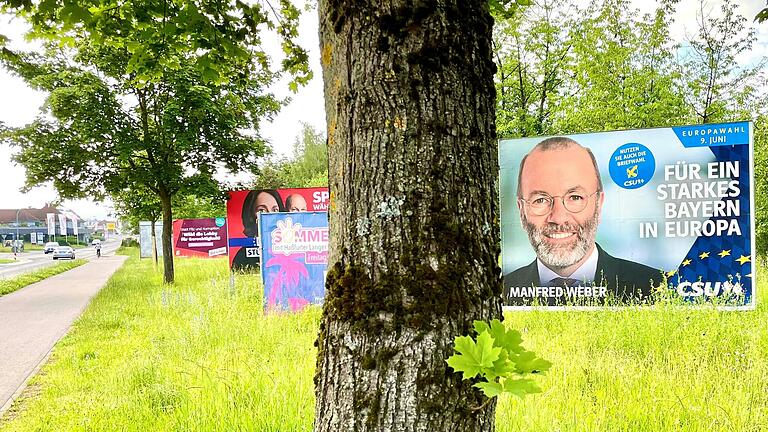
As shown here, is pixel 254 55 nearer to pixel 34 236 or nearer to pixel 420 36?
pixel 420 36

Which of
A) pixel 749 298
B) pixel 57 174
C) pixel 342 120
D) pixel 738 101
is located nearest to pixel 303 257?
pixel 749 298

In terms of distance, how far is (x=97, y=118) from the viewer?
13.6 m

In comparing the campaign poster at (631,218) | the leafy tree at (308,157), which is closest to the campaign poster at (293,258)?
the campaign poster at (631,218)

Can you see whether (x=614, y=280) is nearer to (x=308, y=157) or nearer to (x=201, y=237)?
(x=201, y=237)

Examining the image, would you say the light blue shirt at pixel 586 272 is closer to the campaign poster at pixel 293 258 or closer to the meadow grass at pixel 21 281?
the campaign poster at pixel 293 258

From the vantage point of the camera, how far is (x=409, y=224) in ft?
5.15

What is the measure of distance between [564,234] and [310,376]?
4778mm

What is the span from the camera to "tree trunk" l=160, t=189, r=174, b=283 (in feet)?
50.4

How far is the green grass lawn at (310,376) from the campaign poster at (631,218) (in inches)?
19.8

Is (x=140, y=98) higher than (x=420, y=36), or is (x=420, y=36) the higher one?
(x=140, y=98)

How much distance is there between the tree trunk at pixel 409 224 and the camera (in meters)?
1.54

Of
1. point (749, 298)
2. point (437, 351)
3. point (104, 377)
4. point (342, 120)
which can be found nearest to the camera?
point (437, 351)

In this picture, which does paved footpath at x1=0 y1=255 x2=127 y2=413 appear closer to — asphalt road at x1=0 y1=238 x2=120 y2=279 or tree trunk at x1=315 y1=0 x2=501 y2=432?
tree trunk at x1=315 y1=0 x2=501 y2=432

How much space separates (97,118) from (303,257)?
8298 mm
